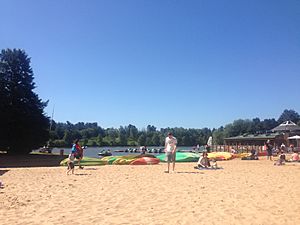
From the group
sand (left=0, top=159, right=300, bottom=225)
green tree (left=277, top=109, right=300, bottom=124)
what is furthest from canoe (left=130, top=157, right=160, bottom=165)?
green tree (left=277, top=109, right=300, bottom=124)

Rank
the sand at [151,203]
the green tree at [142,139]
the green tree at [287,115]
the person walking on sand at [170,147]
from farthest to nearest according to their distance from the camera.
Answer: the green tree at [287,115], the green tree at [142,139], the person walking on sand at [170,147], the sand at [151,203]

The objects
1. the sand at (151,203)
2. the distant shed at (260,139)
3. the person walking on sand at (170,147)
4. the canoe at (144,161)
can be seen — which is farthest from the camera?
the distant shed at (260,139)

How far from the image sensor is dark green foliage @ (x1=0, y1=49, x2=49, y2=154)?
3503cm

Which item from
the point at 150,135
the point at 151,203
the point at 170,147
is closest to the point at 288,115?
the point at 150,135

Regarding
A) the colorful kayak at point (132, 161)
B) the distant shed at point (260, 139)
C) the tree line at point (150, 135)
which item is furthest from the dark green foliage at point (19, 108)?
the tree line at point (150, 135)

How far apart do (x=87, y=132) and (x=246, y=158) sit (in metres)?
116

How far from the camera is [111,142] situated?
5285 inches

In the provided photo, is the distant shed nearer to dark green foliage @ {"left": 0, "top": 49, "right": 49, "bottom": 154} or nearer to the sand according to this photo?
dark green foliage @ {"left": 0, "top": 49, "right": 49, "bottom": 154}

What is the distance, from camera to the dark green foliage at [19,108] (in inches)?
1379

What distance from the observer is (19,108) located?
35.8 metres

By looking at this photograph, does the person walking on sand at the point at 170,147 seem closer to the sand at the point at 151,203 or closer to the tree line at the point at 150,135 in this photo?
the sand at the point at 151,203

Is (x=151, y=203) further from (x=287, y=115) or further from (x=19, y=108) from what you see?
(x=287, y=115)

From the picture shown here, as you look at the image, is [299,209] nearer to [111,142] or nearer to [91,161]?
[91,161]

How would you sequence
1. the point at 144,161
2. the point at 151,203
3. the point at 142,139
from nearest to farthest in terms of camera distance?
the point at 151,203 < the point at 144,161 < the point at 142,139
